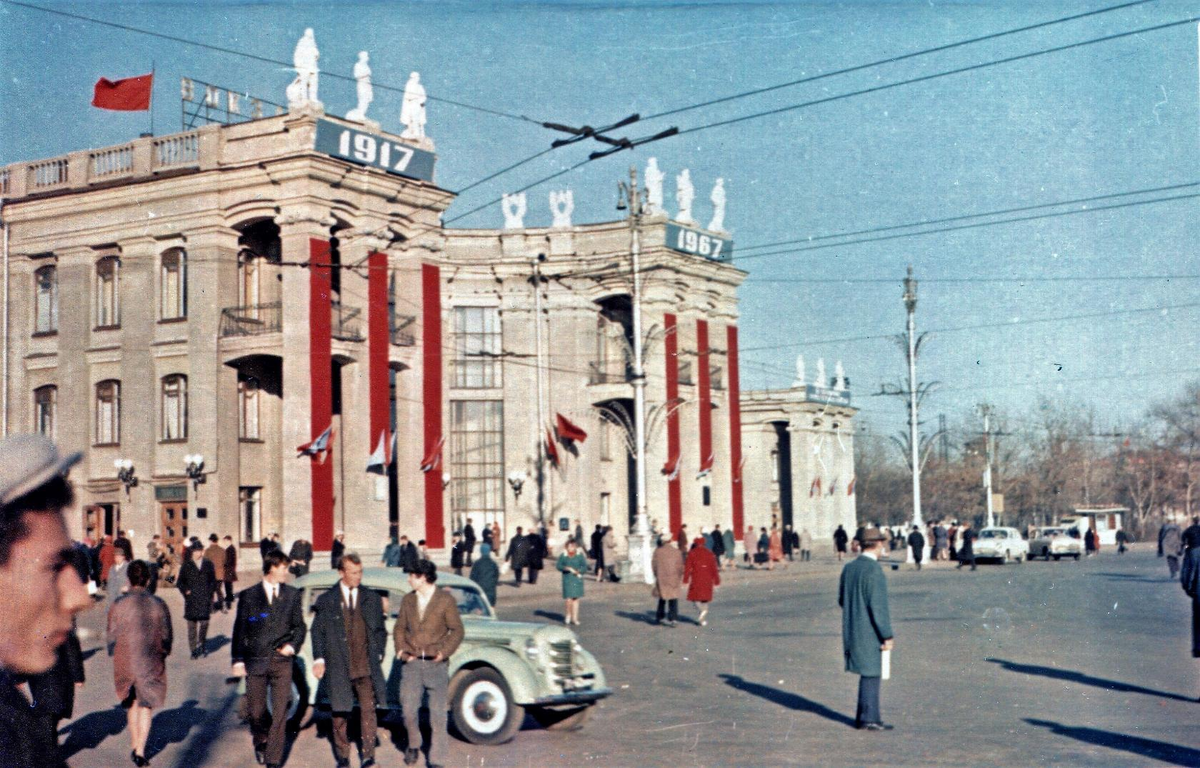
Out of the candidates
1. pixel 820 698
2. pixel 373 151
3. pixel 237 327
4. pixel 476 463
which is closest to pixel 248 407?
pixel 237 327

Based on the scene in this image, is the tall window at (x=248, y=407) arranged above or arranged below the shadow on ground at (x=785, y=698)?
above

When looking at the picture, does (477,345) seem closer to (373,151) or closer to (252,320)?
(373,151)

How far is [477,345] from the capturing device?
196 feet

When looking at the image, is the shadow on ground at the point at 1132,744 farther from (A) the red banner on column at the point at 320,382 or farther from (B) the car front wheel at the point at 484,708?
(A) the red banner on column at the point at 320,382

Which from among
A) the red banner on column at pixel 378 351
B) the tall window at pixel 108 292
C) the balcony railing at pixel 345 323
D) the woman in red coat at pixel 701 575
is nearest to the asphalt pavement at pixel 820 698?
the woman in red coat at pixel 701 575

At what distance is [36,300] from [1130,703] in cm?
3835

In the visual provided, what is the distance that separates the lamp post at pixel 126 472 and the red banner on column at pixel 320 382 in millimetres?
5697

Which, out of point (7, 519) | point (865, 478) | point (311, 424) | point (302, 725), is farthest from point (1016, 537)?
point (865, 478)

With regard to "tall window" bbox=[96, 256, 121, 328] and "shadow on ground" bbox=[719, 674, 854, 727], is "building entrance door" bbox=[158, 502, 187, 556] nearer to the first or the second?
"tall window" bbox=[96, 256, 121, 328]

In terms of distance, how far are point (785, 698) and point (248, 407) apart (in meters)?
30.9

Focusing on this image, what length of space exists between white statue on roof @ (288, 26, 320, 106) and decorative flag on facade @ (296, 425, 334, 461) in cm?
1002

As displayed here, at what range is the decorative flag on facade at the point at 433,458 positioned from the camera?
45.2 meters

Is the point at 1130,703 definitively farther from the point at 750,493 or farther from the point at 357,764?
the point at 750,493

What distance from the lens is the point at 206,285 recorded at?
41406 millimetres
